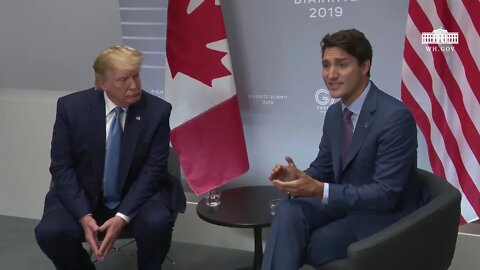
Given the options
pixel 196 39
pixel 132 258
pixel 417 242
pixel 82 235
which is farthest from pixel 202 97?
pixel 417 242

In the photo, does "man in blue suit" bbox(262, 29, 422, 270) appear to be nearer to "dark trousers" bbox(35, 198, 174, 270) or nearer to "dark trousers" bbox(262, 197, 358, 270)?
"dark trousers" bbox(262, 197, 358, 270)

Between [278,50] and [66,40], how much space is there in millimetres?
1526

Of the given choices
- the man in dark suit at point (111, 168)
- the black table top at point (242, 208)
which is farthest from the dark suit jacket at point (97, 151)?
the black table top at point (242, 208)

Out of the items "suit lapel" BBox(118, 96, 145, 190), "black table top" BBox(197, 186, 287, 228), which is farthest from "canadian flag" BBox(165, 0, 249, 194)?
"suit lapel" BBox(118, 96, 145, 190)

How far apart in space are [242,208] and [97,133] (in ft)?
2.59

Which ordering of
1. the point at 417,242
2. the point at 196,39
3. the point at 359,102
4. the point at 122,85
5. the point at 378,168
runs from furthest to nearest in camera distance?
the point at 196,39 → the point at 122,85 → the point at 359,102 → the point at 378,168 → the point at 417,242

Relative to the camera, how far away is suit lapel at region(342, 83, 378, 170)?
2504 mm

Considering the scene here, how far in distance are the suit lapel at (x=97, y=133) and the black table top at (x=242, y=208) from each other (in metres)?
0.53

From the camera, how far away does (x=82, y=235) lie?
3016mm

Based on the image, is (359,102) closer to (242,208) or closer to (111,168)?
(242,208)

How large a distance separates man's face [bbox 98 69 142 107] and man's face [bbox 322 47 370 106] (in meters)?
0.94

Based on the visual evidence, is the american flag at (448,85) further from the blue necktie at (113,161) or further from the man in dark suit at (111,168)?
the blue necktie at (113,161)

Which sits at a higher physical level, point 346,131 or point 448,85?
point 448,85

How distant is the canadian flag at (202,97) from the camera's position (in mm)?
3426
